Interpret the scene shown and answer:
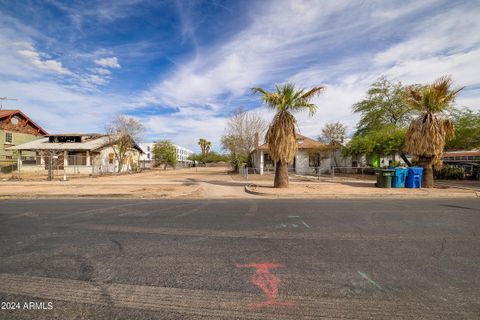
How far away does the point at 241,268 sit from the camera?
3.50 meters

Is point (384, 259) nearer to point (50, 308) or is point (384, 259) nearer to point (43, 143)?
point (50, 308)

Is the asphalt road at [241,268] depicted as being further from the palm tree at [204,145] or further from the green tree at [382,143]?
the palm tree at [204,145]

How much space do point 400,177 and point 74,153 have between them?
36082mm

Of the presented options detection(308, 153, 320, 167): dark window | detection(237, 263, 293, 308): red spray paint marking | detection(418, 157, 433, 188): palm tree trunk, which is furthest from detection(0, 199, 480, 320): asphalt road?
detection(308, 153, 320, 167): dark window

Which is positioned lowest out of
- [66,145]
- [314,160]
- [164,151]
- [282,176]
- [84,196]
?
[84,196]

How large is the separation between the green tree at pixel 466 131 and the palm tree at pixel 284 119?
16808 millimetres

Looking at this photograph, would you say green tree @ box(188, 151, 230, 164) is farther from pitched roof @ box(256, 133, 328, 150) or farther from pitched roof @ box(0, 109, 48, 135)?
pitched roof @ box(256, 133, 328, 150)

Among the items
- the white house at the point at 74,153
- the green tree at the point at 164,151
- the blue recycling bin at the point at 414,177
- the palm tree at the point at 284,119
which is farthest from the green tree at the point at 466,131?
the green tree at the point at 164,151

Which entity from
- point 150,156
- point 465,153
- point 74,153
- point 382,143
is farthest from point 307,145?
point 150,156

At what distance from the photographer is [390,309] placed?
8.20 ft

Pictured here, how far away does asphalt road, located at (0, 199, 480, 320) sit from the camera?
8.27 feet

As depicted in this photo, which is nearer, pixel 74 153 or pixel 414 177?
pixel 414 177

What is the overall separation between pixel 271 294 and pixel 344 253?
1.99 meters

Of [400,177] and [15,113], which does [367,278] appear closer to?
[400,177]
